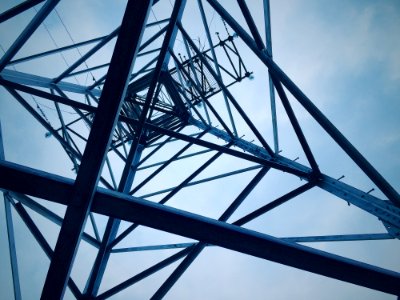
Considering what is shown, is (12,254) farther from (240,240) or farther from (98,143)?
(240,240)

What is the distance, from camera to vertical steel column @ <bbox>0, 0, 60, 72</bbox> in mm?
3080

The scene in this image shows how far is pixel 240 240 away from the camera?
1792 millimetres

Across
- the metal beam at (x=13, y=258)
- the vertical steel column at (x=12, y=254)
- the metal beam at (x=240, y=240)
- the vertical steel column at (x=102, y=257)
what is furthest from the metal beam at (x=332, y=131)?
the metal beam at (x=13, y=258)

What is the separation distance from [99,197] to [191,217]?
0.63 meters

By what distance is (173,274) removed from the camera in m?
3.00

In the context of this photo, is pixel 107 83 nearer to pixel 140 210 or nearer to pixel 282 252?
pixel 140 210

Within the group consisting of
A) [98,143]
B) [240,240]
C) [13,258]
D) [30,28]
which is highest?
[30,28]

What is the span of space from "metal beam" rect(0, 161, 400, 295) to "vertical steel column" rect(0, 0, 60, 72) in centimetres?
253

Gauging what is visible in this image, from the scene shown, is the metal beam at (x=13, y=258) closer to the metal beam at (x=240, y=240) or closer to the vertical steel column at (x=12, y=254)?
the vertical steel column at (x=12, y=254)

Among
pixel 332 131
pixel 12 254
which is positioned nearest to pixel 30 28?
pixel 12 254

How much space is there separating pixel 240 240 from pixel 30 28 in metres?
3.54

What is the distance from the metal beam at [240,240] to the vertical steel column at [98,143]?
0.12m

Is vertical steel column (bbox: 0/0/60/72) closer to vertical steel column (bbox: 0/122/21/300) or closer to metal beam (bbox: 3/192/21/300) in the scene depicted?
vertical steel column (bbox: 0/122/21/300)

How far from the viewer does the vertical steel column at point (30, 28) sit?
3.08 metres
